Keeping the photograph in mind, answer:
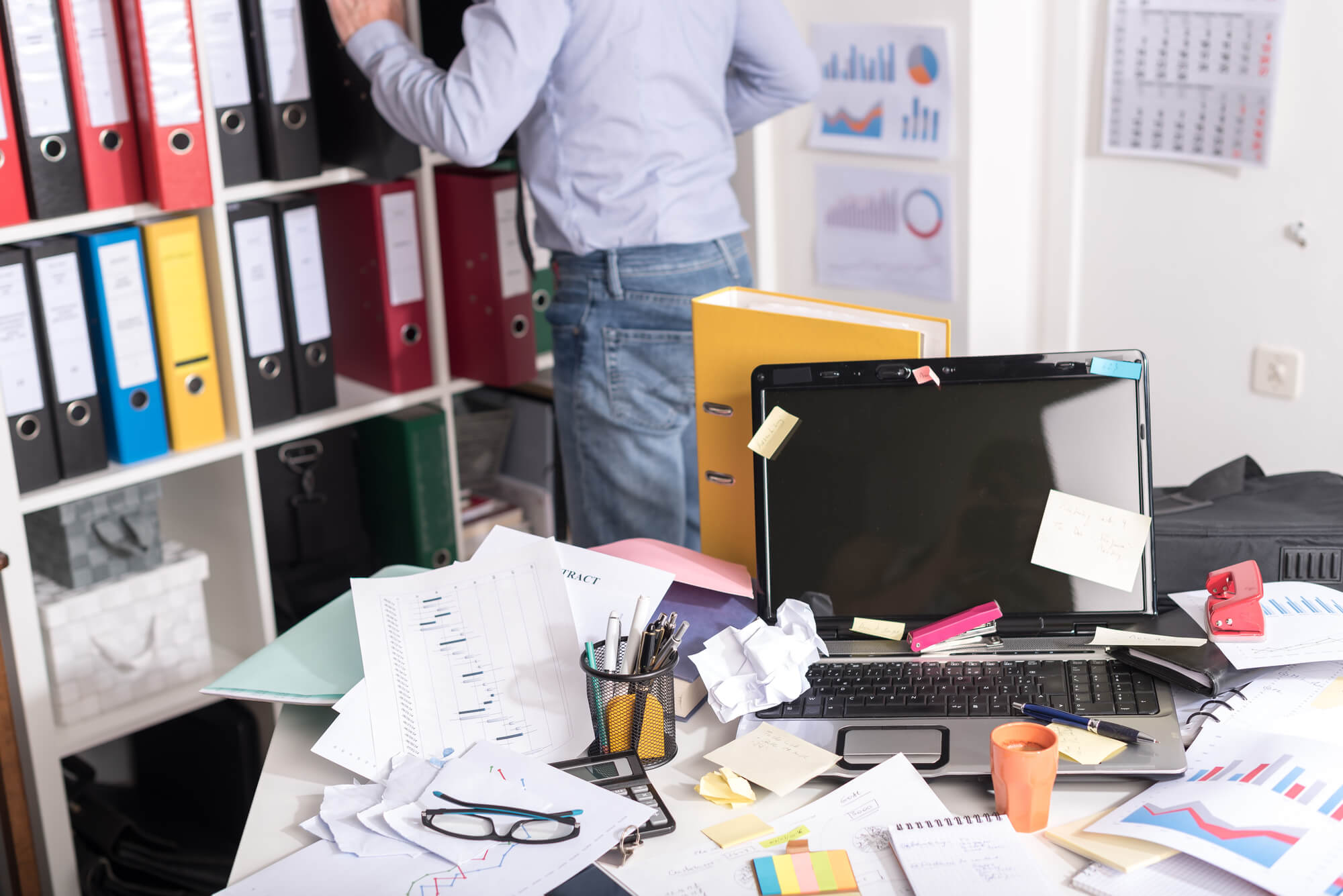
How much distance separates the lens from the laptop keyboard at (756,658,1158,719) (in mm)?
1213

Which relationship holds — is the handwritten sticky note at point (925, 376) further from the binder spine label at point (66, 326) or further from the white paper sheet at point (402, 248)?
the binder spine label at point (66, 326)

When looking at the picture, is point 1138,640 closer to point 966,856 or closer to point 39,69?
point 966,856

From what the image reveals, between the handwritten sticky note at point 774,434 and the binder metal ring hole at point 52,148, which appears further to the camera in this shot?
the binder metal ring hole at point 52,148

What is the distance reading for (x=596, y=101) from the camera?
1900 mm

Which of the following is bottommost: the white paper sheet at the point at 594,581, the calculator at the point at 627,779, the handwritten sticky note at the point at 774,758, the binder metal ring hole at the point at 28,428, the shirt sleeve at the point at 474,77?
the calculator at the point at 627,779

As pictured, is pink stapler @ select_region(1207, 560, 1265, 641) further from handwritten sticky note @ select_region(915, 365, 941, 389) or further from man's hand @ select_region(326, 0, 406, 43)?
man's hand @ select_region(326, 0, 406, 43)

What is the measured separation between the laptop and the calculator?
145mm

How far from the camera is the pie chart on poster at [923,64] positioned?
2.57 metres

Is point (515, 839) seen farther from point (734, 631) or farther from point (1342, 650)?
point (1342, 650)

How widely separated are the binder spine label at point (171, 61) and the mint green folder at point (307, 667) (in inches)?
34.3

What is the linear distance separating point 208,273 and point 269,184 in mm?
175

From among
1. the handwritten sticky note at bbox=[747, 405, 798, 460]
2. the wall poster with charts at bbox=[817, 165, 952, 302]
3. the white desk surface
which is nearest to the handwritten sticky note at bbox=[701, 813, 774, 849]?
the white desk surface

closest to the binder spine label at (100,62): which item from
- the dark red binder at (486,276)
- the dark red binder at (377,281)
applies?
the dark red binder at (377,281)

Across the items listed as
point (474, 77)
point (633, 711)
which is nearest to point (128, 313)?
point (474, 77)
